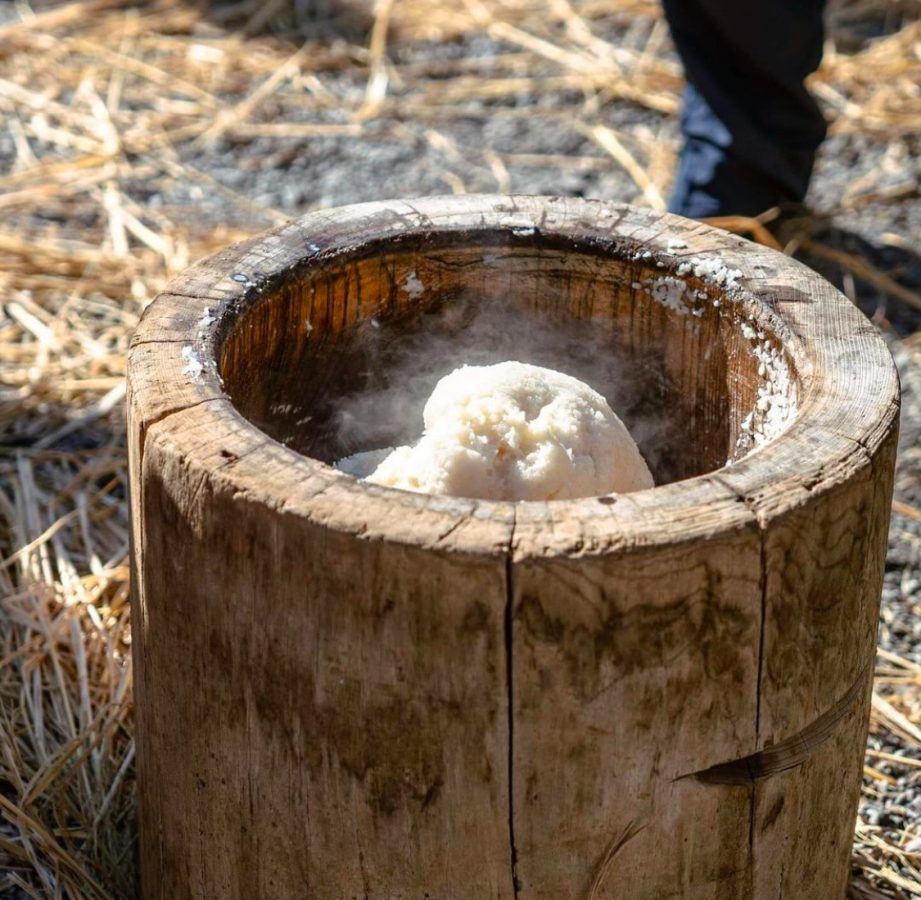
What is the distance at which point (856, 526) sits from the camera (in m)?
1.37

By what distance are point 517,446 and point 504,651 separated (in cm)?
35

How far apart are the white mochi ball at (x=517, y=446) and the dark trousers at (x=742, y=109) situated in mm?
1942

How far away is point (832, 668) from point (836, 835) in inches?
9.8

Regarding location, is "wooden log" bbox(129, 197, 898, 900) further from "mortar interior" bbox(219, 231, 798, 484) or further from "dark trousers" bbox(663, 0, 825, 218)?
"dark trousers" bbox(663, 0, 825, 218)

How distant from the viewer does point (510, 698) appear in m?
1.27

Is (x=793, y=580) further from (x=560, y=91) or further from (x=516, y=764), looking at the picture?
(x=560, y=91)

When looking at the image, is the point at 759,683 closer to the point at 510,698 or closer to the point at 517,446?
the point at 510,698

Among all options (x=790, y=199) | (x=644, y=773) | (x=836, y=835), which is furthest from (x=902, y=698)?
(x=790, y=199)

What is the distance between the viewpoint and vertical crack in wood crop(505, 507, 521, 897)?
4.01ft

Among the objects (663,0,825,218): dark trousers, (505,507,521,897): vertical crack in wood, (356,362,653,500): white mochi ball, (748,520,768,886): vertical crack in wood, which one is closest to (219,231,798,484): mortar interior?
(356,362,653,500): white mochi ball

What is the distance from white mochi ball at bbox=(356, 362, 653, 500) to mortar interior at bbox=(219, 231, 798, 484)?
0.63 feet

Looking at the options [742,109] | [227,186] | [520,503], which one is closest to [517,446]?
[520,503]

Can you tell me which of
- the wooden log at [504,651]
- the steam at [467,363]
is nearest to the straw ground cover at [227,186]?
the wooden log at [504,651]

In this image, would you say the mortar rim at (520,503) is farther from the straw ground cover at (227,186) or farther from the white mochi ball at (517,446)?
the straw ground cover at (227,186)
